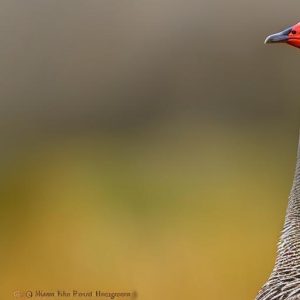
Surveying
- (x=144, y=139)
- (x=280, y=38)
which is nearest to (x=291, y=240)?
(x=280, y=38)

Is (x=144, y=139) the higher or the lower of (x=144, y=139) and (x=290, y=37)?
the lower

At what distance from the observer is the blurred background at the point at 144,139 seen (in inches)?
164

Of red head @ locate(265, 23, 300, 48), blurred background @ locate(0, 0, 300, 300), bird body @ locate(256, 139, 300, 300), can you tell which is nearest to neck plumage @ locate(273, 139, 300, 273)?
bird body @ locate(256, 139, 300, 300)

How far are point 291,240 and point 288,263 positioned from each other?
87mm

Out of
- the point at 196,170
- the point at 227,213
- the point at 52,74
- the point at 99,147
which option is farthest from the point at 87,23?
the point at 227,213

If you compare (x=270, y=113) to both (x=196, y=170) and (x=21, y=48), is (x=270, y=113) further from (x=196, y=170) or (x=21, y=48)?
(x=21, y=48)

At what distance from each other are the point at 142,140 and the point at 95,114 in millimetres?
300

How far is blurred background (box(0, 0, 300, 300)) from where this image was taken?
416 cm

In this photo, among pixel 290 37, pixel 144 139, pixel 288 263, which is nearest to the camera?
pixel 288 263

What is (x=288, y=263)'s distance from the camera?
2.38m

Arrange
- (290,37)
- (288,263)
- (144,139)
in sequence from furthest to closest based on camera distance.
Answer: (144,139) → (290,37) → (288,263)

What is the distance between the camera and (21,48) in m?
4.20

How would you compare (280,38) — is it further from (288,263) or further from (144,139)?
(144,139)

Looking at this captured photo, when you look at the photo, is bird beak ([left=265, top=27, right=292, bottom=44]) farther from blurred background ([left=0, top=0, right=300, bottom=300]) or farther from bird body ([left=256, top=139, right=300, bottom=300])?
blurred background ([left=0, top=0, right=300, bottom=300])
